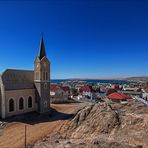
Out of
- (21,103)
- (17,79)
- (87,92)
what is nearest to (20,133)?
(21,103)

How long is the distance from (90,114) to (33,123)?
11.5 meters

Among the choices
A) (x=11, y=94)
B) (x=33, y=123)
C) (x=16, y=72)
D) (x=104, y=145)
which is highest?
(x=16, y=72)

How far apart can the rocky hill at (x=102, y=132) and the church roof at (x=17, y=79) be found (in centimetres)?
1522

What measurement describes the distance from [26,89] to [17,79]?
2.85 metres

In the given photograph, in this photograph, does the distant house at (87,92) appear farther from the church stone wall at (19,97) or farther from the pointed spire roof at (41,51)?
the pointed spire roof at (41,51)

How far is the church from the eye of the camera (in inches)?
1197

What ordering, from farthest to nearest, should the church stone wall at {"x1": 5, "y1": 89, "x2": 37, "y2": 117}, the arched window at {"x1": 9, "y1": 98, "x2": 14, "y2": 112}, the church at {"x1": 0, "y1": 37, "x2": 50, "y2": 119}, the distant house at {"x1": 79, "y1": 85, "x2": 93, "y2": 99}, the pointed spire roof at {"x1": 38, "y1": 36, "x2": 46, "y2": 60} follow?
1. the distant house at {"x1": 79, "y1": 85, "x2": 93, "y2": 99}
2. the pointed spire roof at {"x1": 38, "y1": 36, "x2": 46, "y2": 60}
3. the arched window at {"x1": 9, "y1": 98, "x2": 14, "y2": 112}
4. the church stone wall at {"x1": 5, "y1": 89, "x2": 37, "y2": 117}
5. the church at {"x1": 0, "y1": 37, "x2": 50, "y2": 119}

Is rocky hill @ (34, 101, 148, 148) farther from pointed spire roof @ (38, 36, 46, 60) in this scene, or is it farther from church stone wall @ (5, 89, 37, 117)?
pointed spire roof @ (38, 36, 46, 60)

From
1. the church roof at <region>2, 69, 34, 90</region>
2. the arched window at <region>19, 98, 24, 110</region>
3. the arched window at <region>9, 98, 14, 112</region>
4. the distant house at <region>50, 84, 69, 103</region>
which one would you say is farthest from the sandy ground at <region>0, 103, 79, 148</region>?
the distant house at <region>50, 84, 69, 103</region>

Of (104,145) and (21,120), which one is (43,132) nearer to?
(21,120)

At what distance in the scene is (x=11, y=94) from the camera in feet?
102

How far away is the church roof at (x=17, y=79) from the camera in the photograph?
31.1 m

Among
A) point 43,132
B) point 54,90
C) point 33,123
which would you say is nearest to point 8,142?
point 43,132

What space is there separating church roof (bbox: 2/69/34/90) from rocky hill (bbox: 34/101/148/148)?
15.2 m
